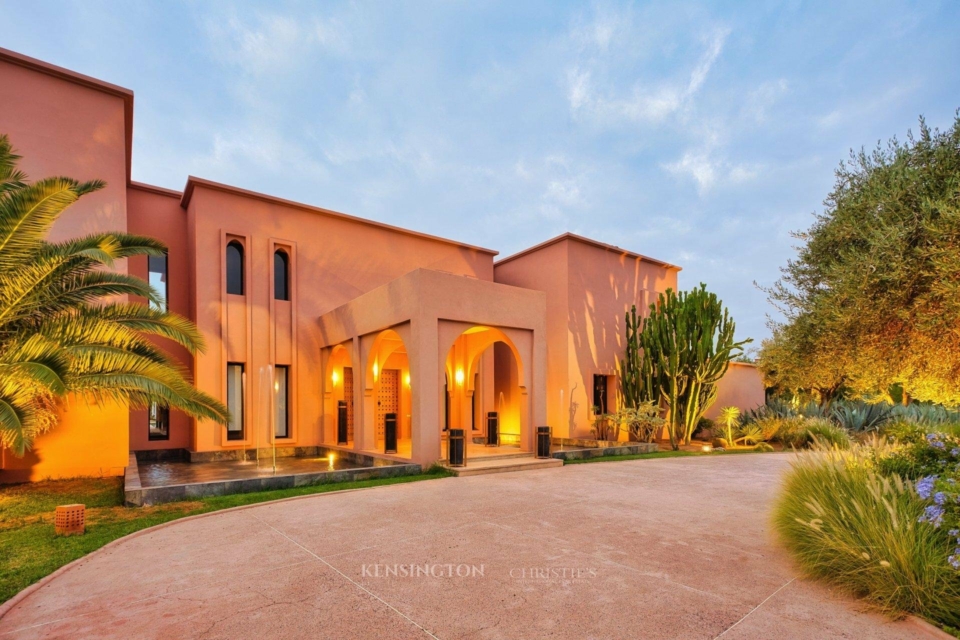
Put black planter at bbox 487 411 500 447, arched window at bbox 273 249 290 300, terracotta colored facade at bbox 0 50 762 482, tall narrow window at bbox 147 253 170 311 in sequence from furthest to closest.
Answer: black planter at bbox 487 411 500 447 → arched window at bbox 273 249 290 300 → tall narrow window at bbox 147 253 170 311 → terracotta colored facade at bbox 0 50 762 482

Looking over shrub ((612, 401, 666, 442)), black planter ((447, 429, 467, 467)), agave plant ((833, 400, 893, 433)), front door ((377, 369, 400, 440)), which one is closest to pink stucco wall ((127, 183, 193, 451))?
front door ((377, 369, 400, 440))

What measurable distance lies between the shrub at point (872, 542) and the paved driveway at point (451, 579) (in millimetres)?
245

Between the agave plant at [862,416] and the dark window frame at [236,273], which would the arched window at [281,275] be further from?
the agave plant at [862,416]

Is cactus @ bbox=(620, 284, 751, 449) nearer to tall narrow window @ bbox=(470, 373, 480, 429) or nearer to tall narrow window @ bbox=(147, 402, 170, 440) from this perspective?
tall narrow window @ bbox=(470, 373, 480, 429)

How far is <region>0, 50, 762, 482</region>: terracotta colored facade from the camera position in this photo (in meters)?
11.1

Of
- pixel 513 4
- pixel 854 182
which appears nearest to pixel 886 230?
pixel 854 182

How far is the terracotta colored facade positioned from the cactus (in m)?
2.31

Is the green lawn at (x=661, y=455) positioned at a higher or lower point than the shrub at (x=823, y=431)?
lower

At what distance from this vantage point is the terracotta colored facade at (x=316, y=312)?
11.1 metres

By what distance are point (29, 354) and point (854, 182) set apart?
13.3 meters

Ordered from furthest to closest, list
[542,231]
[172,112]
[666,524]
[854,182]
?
[542,231] < [172,112] < [854,182] < [666,524]

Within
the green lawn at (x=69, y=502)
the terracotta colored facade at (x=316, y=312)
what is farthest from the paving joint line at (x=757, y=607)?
the terracotta colored facade at (x=316, y=312)

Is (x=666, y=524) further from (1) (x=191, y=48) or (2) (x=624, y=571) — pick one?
(1) (x=191, y=48)

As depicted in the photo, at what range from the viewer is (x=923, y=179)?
23.5 feet
